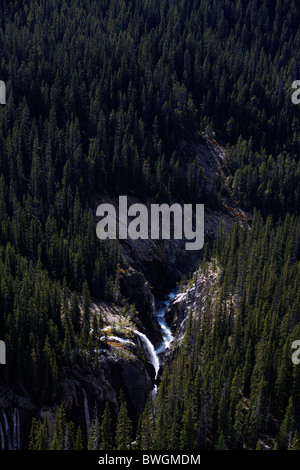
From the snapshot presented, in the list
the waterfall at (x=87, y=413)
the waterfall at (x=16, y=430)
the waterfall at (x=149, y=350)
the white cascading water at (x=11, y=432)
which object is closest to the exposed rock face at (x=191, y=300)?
the waterfall at (x=149, y=350)

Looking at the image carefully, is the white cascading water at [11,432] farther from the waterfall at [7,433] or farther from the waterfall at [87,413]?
the waterfall at [87,413]

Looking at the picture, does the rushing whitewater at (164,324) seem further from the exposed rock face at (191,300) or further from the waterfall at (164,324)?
the exposed rock face at (191,300)

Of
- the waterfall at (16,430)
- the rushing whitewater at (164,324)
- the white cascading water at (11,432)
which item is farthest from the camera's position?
the rushing whitewater at (164,324)

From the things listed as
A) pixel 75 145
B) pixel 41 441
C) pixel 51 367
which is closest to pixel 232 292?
pixel 51 367

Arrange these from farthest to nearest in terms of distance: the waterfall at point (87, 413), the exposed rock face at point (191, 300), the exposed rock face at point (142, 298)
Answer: the exposed rock face at point (142, 298)
the exposed rock face at point (191, 300)
the waterfall at point (87, 413)

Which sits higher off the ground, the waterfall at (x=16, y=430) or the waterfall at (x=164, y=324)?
the waterfall at (x=164, y=324)

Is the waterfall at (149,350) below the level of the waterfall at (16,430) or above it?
above

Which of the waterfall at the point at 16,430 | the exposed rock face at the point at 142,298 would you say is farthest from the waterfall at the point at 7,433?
the exposed rock face at the point at 142,298

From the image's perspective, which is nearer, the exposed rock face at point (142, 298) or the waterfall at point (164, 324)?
the waterfall at point (164, 324)

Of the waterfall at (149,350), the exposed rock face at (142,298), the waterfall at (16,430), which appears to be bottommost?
the waterfall at (16,430)

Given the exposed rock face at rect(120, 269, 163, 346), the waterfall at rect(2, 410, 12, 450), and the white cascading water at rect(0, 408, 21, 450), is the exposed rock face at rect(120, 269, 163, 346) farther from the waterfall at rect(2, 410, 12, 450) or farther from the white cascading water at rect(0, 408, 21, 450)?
the waterfall at rect(2, 410, 12, 450)

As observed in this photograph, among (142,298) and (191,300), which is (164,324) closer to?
(142,298)

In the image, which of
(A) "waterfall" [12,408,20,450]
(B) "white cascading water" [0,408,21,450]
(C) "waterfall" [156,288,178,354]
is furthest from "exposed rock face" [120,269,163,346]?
(B) "white cascading water" [0,408,21,450]
